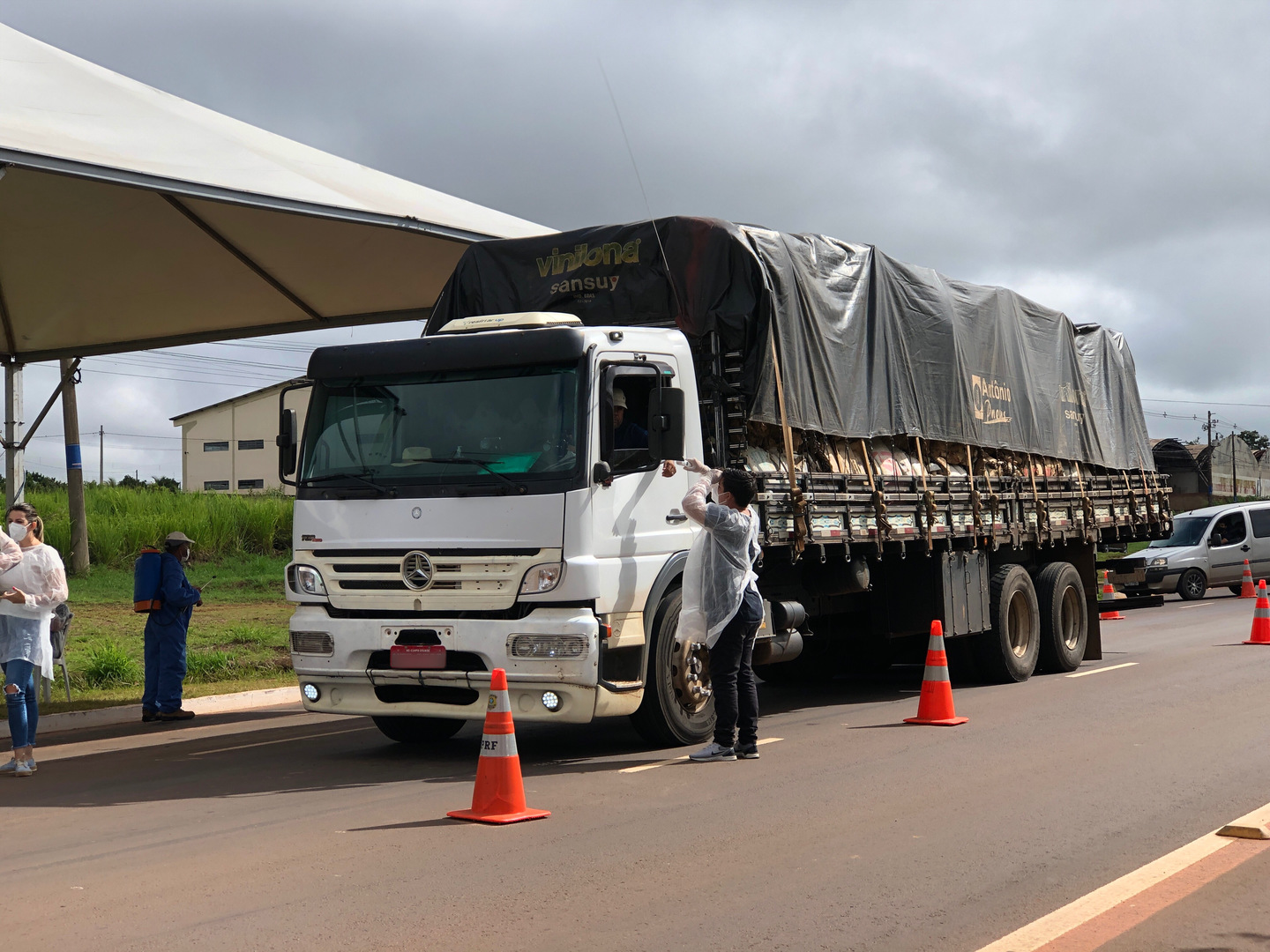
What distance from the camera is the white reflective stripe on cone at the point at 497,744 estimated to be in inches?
269

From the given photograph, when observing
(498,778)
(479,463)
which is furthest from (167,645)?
(498,778)

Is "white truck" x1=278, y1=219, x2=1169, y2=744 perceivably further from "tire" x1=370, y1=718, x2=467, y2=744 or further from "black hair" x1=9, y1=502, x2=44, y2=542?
"black hair" x1=9, y1=502, x2=44, y2=542

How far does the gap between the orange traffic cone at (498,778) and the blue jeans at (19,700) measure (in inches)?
138

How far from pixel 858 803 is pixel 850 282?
5.26 metres

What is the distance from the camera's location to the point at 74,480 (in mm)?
22578

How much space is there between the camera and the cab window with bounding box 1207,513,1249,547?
2742cm

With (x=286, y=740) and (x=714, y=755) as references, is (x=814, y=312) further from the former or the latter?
(x=286, y=740)

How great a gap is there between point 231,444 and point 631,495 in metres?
72.7

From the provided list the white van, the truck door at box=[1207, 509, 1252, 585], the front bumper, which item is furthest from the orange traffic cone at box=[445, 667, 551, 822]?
the truck door at box=[1207, 509, 1252, 585]

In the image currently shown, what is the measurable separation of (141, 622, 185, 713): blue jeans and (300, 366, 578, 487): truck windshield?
3.72m

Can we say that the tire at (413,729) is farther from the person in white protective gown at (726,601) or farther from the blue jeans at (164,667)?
the blue jeans at (164,667)

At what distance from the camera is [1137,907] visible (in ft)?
16.6

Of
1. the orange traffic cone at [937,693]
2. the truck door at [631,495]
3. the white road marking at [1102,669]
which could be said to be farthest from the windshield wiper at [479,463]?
the white road marking at [1102,669]

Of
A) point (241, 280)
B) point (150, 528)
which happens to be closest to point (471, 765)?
point (241, 280)
